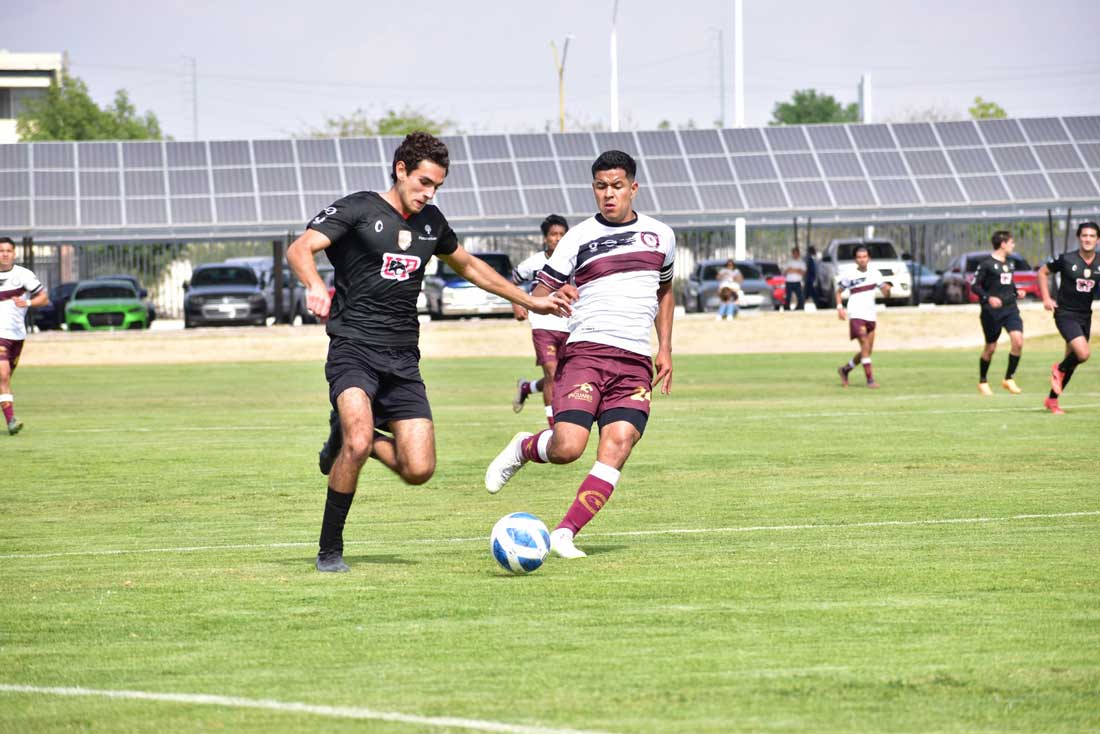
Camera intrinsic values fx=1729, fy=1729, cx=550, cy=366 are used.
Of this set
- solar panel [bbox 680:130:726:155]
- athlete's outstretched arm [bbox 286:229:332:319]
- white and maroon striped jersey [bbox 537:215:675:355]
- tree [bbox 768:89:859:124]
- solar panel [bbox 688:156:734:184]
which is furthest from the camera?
tree [bbox 768:89:859:124]

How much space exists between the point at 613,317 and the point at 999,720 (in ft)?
14.3

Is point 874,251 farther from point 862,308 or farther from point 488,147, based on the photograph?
point 862,308

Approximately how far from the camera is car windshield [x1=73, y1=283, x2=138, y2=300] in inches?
1780

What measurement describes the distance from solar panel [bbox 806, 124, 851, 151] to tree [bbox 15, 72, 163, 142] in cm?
4758

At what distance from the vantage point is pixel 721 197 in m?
51.5

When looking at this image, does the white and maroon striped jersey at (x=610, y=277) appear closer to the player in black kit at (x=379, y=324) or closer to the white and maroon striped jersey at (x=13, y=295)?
the player in black kit at (x=379, y=324)

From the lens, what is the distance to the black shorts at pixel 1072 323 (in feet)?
63.5

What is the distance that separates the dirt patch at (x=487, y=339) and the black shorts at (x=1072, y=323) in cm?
2161

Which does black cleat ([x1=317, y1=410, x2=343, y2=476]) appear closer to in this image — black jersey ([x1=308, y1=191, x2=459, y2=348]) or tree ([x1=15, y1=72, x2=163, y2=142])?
black jersey ([x1=308, y1=191, x2=459, y2=348])

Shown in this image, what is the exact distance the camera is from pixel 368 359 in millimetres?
8742

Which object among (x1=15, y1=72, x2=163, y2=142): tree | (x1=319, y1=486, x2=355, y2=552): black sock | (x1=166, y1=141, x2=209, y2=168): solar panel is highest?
(x1=15, y1=72, x2=163, y2=142): tree

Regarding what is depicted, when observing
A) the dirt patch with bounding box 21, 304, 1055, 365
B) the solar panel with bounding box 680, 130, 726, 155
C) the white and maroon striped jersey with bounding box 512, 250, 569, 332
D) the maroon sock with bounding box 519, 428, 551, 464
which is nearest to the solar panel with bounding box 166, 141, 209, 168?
the dirt patch with bounding box 21, 304, 1055, 365

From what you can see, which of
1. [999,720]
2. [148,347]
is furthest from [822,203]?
[999,720]

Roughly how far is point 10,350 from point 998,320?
13.2 metres
